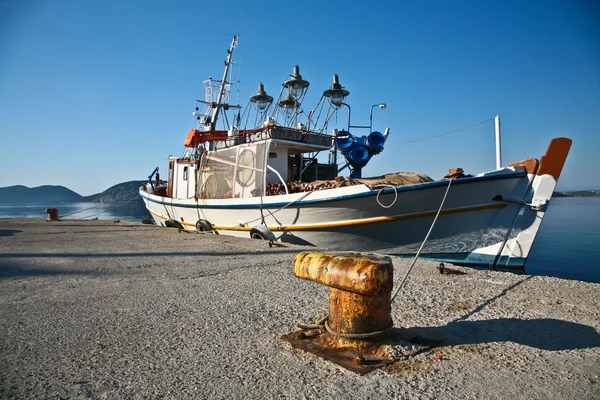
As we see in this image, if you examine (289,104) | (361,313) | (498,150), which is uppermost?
(289,104)

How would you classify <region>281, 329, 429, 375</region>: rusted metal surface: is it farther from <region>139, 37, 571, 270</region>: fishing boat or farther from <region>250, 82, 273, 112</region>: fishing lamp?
<region>250, 82, 273, 112</region>: fishing lamp

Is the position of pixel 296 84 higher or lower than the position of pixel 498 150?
higher

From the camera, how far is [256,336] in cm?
279

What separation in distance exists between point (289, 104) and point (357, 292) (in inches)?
A: 580

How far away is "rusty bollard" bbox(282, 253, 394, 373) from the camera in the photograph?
2.30 meters

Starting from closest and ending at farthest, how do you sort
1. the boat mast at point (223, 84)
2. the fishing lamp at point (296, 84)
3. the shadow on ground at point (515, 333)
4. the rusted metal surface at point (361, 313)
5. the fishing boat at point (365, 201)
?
the rusted metal surface at point (361, 313) < the shadow on ground at point (515, 333) < the fishing boat at point (365, 201) < the fishing lamp at point (296, 84) < the boat mast at point (223, 84)

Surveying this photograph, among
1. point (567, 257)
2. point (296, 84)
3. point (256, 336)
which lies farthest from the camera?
point (296, 84)

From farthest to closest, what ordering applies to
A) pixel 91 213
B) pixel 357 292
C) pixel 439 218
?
pixel 91 213
pixel 439 218
pixel 357 292

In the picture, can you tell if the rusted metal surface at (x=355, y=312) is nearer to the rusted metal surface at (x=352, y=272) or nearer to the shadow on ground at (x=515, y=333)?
the rusted metal surface at (x=352, y=272)

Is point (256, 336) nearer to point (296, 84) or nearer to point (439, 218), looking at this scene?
point (439, 218)

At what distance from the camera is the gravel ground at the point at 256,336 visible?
2031 mm

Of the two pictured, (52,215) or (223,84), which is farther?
(223,84)

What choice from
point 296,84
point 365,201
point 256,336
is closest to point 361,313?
point 256,336

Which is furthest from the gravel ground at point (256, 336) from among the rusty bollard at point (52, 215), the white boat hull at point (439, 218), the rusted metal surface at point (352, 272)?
the rusty bollard at point (52, 215)
